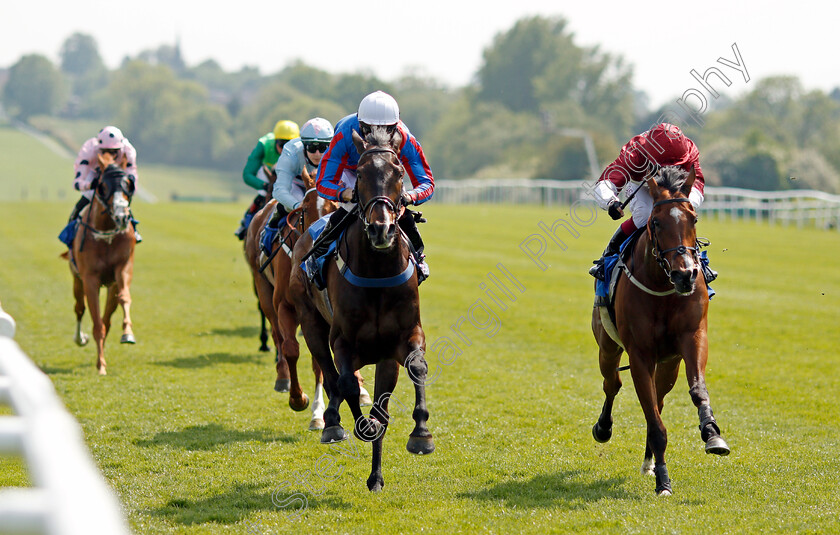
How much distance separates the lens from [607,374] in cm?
688

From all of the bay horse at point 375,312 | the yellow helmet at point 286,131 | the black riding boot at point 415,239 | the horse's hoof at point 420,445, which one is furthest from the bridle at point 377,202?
the yellow helmet at point 286,131

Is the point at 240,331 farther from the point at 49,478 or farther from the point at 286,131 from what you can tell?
the point at 49,478

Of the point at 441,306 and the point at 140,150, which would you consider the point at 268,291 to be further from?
the point at 140,150

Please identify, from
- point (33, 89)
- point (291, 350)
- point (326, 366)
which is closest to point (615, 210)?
point (326, 366)

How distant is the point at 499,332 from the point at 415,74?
392ft

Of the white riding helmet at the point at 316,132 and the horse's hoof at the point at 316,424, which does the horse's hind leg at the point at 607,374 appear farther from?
the white riding helmet at the point at 316,132

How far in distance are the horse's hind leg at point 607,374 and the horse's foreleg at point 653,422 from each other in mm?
761

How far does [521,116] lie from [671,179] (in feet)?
291

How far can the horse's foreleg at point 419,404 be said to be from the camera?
17.9 feet

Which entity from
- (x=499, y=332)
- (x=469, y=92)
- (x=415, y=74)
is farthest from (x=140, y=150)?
(x=499, y=332)

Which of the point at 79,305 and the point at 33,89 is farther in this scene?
the point at 33,89

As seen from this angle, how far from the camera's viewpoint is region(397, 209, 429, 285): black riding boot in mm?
6141

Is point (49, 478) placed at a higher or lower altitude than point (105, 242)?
higher

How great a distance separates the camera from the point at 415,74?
→ 425 ft
